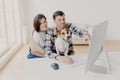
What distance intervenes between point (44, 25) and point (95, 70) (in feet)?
2.27

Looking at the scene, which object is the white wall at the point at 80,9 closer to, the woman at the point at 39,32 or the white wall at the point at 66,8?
the white wall at the point at 66,8

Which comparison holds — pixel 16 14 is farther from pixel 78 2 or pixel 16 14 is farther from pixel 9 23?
pixel 78 2

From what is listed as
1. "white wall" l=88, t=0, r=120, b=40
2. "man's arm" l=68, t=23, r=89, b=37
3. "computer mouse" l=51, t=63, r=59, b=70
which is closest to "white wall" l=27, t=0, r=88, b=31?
"white wall" l=88, t=0, r=120, b=40

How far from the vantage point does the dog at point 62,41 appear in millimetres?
2006

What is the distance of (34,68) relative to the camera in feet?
5.32

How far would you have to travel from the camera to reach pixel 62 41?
2025 millimetres

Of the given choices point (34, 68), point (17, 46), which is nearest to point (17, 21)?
point (17, 46)

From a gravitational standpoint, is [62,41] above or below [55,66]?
above

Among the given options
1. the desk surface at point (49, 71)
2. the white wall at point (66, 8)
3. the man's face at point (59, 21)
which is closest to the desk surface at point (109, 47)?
the white wall at point (66, 8)

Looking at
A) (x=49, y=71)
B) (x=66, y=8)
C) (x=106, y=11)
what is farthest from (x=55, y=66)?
(x=106, y=11)

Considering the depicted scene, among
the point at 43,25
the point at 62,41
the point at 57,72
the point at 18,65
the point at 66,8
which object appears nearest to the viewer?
the point at 57,72

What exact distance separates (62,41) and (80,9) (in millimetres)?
2709

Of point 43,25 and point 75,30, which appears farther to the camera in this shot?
point 75,30

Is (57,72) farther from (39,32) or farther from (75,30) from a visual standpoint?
(75,30)
